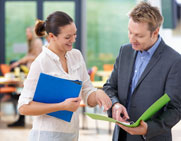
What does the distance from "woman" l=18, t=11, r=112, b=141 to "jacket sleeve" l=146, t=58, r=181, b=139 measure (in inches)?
13.2

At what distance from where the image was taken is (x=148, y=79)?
2311mm

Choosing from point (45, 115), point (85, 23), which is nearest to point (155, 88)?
point (45, 115)

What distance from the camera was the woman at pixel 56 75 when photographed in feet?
7.55

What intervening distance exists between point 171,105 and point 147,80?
21cm

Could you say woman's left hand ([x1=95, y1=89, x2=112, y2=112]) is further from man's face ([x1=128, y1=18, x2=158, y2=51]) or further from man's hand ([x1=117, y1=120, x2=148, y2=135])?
man's face ([x1=128, y1=18, x2=158, y2=51])

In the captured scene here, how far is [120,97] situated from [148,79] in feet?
0.80

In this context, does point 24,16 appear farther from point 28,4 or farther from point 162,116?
point 162,116

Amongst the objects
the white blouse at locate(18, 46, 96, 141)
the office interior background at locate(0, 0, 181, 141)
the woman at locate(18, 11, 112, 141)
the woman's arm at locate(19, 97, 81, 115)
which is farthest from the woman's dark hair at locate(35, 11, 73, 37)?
the office interior background at locate(0, 0, 181, 141)

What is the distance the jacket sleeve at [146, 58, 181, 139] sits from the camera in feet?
7.30

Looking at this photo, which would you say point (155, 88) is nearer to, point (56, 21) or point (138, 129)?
point (138, 129)

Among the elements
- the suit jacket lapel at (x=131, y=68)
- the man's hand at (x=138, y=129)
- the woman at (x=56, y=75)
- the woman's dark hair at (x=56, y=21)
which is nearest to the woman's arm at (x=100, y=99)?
the woman at (x=56, y=75)

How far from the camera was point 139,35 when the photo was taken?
2303 millimetres

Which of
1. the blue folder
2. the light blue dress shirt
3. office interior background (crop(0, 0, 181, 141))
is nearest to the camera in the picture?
the blue folder

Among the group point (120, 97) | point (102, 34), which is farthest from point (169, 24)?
point (102, 34)
